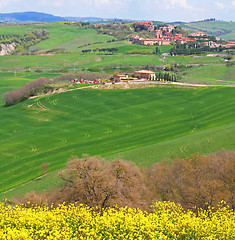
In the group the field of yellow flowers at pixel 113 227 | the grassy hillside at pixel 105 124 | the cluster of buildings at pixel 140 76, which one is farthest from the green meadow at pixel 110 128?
the field of yellow flowers at pixel 113 227

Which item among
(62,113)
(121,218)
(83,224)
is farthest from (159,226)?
(62,113)

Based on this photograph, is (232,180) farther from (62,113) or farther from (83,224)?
(62,113)

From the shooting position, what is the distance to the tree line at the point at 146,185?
50.0 metres

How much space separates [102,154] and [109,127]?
23.8 m

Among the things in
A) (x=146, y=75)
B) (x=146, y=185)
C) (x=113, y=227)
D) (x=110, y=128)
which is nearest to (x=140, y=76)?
(x=146, y=75)

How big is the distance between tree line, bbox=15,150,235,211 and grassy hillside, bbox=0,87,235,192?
14.4 meters

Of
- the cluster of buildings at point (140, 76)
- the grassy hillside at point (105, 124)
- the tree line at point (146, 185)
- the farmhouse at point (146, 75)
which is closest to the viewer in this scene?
the tree line at point (146, 185)

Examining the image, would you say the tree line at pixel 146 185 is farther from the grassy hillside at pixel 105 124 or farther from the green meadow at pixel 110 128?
the grassy hillside at pixel 105 124

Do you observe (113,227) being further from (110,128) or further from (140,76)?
(140,76)

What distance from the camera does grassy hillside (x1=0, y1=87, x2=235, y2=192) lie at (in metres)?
86.2

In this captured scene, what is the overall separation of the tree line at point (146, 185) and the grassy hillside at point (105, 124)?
14.4 m

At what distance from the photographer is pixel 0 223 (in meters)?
34.3

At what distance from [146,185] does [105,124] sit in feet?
184

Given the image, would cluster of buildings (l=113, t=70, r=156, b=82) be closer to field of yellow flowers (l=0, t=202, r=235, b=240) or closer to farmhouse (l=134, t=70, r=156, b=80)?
farmhouse (l=134, t=70, r=156, b=80)
